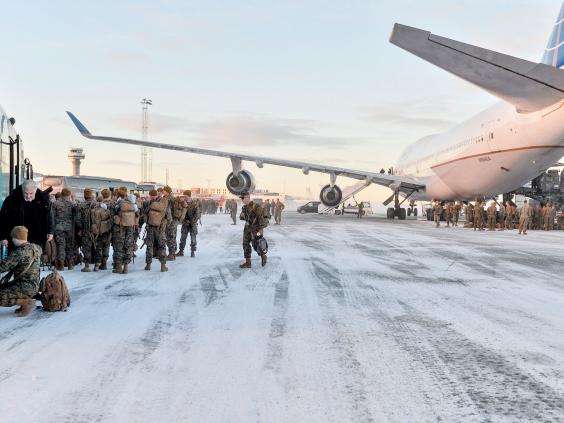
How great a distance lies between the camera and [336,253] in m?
13.6

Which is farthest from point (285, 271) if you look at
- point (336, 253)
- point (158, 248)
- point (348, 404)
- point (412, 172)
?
point (412, 172)

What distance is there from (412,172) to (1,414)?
31.4m

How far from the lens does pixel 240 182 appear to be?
Answer: 30.2m

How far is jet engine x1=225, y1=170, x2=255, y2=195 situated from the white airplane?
0.19 feet

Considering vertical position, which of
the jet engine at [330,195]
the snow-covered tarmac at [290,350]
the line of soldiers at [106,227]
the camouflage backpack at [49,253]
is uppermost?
the jet engine at [330,195]

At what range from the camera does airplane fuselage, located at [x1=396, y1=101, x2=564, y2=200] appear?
19438mm

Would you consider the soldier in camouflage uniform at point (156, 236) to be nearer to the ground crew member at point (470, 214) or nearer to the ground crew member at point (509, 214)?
the ground crew member at point (470, 214)

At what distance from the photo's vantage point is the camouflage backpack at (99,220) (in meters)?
10.3

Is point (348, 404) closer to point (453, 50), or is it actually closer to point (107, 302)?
point (107, 302)

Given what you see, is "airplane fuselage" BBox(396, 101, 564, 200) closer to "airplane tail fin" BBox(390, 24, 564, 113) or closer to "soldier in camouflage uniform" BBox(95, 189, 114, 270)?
"airplane tail fin" BBox(390, 24, 564, 113)

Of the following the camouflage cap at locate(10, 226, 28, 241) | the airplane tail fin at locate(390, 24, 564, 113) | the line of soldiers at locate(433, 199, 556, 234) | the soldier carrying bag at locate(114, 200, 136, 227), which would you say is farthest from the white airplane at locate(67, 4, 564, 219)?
→ the camouflage cap at locate(10, 226, 28, 241)

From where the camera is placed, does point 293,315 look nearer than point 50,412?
No

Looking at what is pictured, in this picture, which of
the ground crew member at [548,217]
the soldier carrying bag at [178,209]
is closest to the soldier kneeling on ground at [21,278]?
the soldier carrying bag at [178,209]

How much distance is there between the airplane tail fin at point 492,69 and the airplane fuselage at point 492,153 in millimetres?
1240
